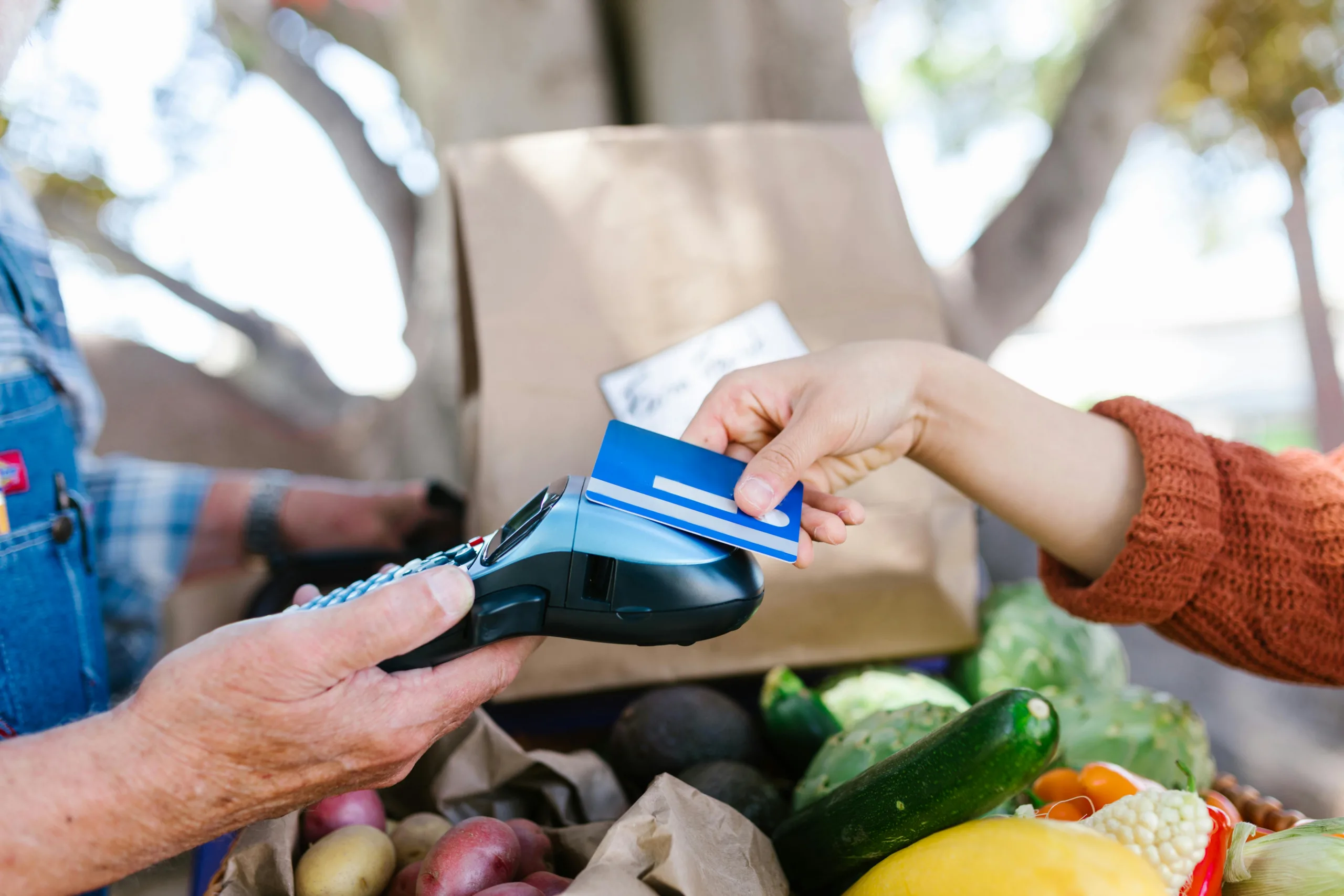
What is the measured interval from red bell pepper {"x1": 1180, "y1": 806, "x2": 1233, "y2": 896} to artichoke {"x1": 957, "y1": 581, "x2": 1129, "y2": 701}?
1.35ft

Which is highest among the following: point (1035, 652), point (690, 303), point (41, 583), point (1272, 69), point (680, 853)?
point (1272, 69)

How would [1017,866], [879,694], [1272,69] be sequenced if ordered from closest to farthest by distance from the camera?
[1017,866] < [879,694] < [1272,69]

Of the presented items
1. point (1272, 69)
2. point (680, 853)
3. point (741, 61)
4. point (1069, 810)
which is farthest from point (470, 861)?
point (1272, 69)

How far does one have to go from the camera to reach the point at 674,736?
0.82 meters

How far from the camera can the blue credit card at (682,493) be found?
59cm

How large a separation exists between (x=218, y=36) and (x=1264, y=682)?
13.4ft

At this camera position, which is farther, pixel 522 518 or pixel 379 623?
pixel 522 518

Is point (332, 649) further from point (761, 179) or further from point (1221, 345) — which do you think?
point (1221, 345)

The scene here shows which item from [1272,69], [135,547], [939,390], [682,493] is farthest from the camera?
[1272,69]

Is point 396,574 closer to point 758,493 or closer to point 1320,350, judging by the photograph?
point 758,493

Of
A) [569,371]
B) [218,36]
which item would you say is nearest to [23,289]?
[569,371]

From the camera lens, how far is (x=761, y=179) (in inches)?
39.9

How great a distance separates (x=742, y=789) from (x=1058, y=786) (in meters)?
0.29

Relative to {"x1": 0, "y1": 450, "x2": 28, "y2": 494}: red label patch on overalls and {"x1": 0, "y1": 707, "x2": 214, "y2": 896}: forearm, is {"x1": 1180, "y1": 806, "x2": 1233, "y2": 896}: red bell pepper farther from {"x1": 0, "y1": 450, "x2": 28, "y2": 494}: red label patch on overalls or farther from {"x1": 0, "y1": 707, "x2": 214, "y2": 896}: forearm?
{"x1": 0, "y1": 450, "x2": 28, "y2": 494}: red label patch on overalls
